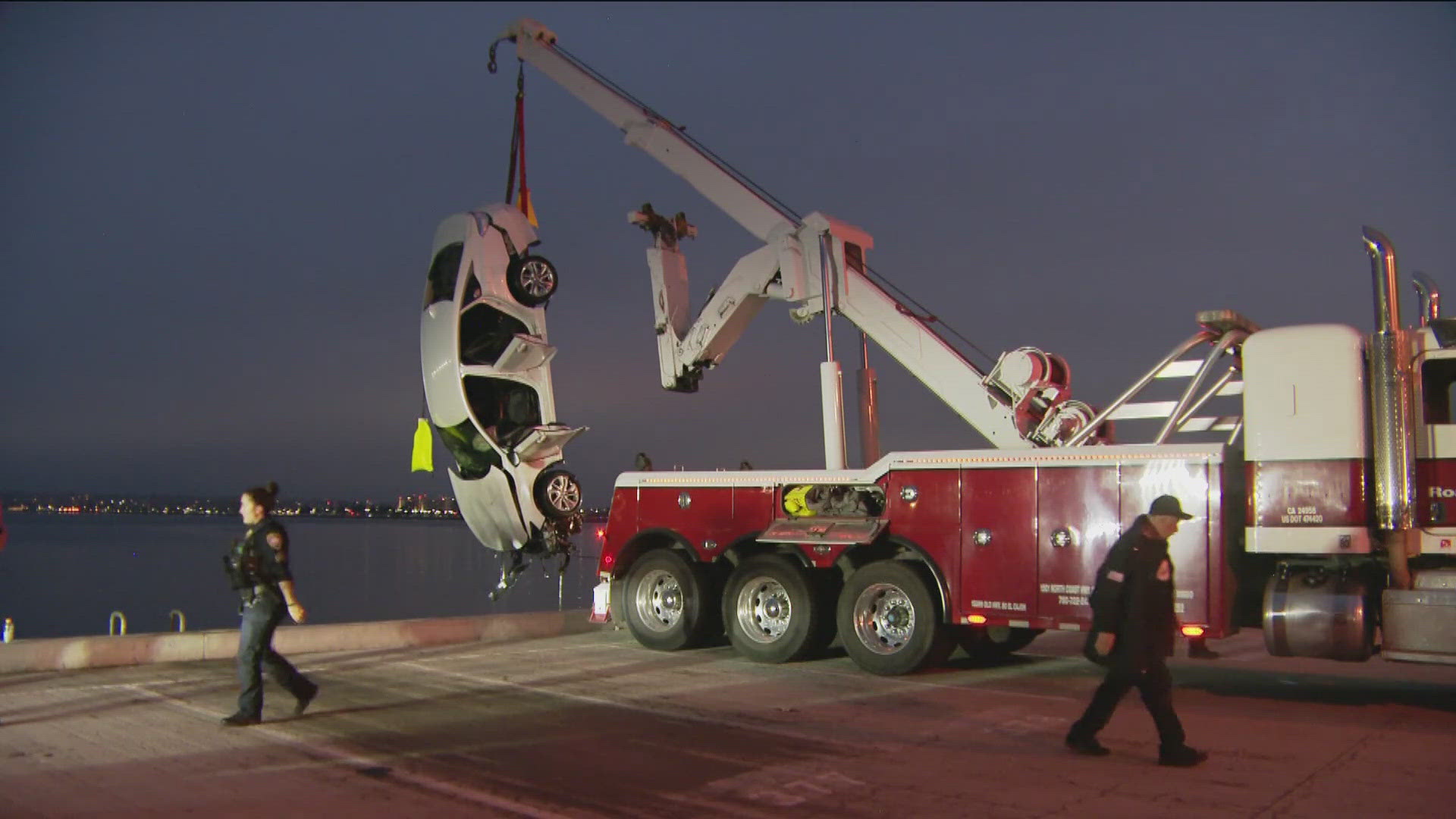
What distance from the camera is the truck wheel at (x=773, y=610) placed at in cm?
1217

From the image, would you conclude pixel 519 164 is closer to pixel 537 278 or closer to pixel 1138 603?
pixel 537 278

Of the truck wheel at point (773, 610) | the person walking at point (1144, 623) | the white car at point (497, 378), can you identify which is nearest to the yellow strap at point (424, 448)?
the white car at point (497, 378)

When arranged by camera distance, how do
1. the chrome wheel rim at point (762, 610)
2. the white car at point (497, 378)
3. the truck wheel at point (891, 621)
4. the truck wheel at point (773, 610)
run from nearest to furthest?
the truck wheel at point (891, 621) < the truck wheel at point (773, 610) < the chrome wheel rim at point (762, 610) < the white car at point (497, 378)

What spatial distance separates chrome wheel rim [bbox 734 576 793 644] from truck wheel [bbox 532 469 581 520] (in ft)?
12.2

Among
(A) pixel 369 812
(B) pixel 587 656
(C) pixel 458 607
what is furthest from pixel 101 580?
(A) pixel 369 812

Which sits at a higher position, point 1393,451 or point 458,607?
point 1393,451

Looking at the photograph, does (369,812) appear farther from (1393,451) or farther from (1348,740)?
(1393,451)

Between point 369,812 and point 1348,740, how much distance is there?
22.1ft

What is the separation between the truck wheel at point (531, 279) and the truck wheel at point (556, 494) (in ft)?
7.40

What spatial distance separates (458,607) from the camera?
211 ft

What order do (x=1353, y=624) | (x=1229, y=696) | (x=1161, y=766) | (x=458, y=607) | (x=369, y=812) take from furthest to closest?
(x=458, y=607) < (x=1229, y=696) < (x=1353, y=624) < (x=1161, y=766) < (x=369, y=812)

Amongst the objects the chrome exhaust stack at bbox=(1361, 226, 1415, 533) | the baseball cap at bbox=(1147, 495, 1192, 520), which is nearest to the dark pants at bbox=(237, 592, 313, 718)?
the baseball cap at bbox=(1147, 495, 1192, 520)

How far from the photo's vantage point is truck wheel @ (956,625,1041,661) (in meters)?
12.6

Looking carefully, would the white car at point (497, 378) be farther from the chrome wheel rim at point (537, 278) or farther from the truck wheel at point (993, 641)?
the truck wheel at point (993, 641)
